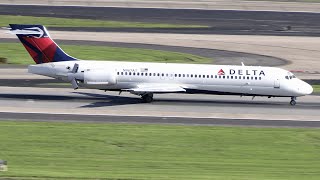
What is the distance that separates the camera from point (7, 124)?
51.9 m

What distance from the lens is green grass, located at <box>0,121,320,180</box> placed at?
39688 millimetres

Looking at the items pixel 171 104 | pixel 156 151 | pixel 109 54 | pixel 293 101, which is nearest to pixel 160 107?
pixel 171 104

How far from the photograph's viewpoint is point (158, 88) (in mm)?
61875

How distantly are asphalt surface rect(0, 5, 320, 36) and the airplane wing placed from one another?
42565mm

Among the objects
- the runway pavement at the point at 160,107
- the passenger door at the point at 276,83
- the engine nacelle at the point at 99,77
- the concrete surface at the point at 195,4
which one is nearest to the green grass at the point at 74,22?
the concrete surface at the point at 195,4

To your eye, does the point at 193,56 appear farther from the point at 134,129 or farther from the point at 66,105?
the point at 134,129

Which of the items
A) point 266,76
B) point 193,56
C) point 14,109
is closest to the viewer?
point 14,109

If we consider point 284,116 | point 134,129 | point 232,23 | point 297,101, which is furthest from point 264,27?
point 134,129

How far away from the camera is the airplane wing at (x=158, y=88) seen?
61.5m

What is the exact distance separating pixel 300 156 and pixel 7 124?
17.7 meters

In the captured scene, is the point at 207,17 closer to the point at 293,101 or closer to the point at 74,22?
the point at 74,22

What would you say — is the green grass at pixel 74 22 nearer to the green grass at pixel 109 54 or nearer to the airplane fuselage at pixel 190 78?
the green grass at pixel 109 54

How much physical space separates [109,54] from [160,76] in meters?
24.7

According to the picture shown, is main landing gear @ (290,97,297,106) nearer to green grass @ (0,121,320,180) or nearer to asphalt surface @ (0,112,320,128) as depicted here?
asphalt surface @ (0,112,320,128)
